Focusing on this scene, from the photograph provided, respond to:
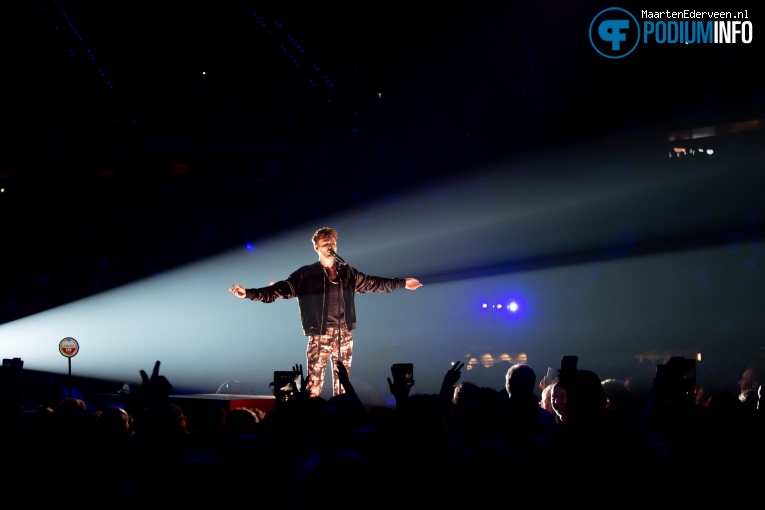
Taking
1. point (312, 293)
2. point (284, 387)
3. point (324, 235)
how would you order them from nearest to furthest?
point (284, 387) < point (324, 235) < point (312, 293)

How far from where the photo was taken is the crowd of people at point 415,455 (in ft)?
8.50

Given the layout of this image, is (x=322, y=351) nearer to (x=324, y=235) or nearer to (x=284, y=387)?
(x=324, y=235)

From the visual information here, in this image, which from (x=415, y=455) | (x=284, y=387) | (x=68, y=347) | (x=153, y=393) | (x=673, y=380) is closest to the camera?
(x=415, y=455)

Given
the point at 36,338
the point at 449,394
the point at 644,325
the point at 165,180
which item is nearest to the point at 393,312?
the point at 644,325

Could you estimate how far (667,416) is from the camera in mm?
3707

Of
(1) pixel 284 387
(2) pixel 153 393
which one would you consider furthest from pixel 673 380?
(2) pixel 153 393

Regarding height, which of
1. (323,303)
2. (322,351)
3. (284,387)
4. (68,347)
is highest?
(323,303)

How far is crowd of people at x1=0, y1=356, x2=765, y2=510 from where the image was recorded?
2590 mm

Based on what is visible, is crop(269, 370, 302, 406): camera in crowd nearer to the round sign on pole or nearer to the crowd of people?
the crowd of people

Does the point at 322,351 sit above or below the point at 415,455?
above

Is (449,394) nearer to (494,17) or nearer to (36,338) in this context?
(494,17)

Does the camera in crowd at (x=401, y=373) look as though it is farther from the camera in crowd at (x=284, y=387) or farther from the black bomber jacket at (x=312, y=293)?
the black bomber jacket at (x=312, y=293)

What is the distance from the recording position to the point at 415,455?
3.14 m

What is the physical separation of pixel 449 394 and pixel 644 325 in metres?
12.4
